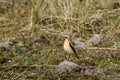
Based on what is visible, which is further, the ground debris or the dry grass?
the dry grass

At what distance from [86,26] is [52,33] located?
2.50ft

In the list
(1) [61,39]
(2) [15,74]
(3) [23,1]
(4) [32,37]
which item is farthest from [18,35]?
(2) [15,74]

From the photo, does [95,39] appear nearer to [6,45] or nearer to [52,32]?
[52,32]

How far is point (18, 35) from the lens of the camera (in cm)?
835

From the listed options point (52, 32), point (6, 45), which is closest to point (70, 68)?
point (6, 45)

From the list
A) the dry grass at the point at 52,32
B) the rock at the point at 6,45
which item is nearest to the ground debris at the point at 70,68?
the dry grass at the point at 52,32

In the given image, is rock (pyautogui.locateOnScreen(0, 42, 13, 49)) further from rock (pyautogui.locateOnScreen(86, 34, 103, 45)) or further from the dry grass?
rock (pyautogui.locateOnScreen(86, 34, 103, 45))

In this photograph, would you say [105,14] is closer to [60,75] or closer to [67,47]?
[67,47]

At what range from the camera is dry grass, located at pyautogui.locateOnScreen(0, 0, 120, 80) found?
6.46 m

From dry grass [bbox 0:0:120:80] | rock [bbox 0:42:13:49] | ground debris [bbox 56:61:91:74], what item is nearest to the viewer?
ground debris [bbox 56:61:91:74]

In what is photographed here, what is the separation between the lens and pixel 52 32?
8375 mm

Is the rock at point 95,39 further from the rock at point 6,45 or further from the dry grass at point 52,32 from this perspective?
the rock at point 6,45

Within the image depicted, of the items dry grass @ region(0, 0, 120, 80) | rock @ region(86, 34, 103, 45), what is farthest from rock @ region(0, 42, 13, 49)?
rock @ region(86, 34, 103, 45)

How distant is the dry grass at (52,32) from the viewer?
646 cm
